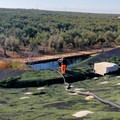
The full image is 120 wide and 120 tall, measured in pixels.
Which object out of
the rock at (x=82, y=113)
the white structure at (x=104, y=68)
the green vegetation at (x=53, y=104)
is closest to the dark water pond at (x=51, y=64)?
the white structure at (x=104, y=68)

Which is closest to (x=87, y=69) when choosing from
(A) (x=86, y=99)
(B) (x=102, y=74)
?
(B) (x=102, y=74)

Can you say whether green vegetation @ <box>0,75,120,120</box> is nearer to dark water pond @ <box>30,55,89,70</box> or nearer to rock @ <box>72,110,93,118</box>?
rock @ <box>72,110,93,118</box>

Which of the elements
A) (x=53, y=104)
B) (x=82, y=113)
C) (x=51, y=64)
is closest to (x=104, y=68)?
(x=53, y=104)

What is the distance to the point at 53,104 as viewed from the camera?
45.2 feet

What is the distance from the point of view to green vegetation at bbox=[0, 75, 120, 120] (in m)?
11.5

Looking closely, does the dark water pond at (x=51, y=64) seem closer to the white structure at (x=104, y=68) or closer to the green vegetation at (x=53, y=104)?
the white structure at (x=104, y=68)

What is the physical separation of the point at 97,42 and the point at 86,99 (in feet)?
135

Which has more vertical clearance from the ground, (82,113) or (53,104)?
(82,113)

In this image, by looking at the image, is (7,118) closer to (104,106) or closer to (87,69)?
(104,106)

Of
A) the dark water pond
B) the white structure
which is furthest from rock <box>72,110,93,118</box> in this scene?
the dark water pond

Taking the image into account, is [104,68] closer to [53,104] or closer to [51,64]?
[53,104]

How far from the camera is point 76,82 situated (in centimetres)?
2058

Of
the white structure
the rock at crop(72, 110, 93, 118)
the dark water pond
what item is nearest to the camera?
the rock at crop(72, 110, 93, 118)

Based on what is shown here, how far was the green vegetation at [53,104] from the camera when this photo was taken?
37.8 ft
